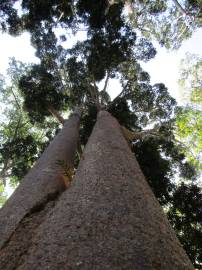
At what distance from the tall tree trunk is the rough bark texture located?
0.58 metres

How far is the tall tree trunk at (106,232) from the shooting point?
2545 mm

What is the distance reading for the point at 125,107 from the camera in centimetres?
1527

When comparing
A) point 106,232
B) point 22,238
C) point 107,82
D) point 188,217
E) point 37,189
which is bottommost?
point 106,232

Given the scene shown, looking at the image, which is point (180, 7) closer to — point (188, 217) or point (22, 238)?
point (188, 217)

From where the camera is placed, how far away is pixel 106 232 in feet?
9.48

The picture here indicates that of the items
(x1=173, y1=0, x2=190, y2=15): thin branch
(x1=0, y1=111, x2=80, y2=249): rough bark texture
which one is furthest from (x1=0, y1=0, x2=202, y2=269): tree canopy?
(x1=0, y1=111, x2=80, y2=249): rough bark texture

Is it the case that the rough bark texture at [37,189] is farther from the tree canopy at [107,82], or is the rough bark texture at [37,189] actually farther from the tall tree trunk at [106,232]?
the tree canopy at [107,82]

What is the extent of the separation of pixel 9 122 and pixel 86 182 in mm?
18102

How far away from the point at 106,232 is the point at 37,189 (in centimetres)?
243

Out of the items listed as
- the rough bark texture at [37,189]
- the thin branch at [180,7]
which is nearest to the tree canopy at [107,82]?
the thin branch at [180,7]

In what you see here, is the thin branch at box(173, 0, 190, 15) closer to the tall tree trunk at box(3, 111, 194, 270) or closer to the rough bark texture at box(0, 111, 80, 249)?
the rough bark texture at box(0, 111, 80, 249)

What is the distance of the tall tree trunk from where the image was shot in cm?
254

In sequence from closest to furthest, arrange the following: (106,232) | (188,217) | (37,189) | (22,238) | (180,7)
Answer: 1. (106,232)
2. (22,238)
3. (37,189)
4. (188,217)
5. (180,7)

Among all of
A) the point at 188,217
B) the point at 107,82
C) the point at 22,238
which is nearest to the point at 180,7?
the point at 107,82
